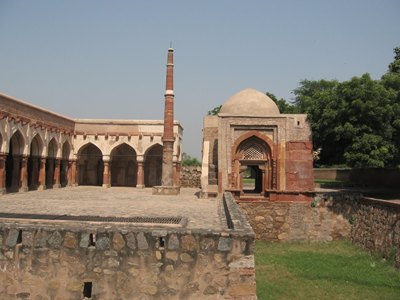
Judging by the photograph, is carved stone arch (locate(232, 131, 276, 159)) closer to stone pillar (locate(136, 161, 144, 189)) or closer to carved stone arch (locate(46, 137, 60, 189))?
stone pillar (locate(136, 161, 144, 189))

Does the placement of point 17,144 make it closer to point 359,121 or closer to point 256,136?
point 256,136

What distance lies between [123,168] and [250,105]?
13372 millimetres

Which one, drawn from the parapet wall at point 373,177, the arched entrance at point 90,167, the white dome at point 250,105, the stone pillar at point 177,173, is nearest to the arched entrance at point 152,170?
the stone pillar at point 177,173

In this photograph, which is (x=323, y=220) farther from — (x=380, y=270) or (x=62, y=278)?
(x=62, y=278)

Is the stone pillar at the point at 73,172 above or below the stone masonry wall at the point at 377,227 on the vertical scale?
above

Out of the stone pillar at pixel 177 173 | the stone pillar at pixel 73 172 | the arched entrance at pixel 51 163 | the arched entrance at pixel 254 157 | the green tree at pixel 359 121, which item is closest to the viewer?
the green tree at pixel 359 121

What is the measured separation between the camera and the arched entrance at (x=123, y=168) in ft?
92.8

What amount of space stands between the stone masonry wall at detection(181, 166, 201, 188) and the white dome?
336 inches

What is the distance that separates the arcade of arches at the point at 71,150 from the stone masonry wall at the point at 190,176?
5.12 ft

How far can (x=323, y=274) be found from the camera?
10.9 metres

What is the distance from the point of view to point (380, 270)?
11391mm

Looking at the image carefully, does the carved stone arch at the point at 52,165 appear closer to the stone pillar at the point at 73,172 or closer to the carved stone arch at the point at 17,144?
the stone pillar at the point at 73,172

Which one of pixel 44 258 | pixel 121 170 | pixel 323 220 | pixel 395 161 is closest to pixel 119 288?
pixel 44 258

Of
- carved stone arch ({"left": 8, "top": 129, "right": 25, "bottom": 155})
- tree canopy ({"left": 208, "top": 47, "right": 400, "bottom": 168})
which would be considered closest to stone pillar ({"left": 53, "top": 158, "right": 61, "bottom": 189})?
carved stone arch ({"left": 8, "top": 129, "right": 25, "bottom": 155})
